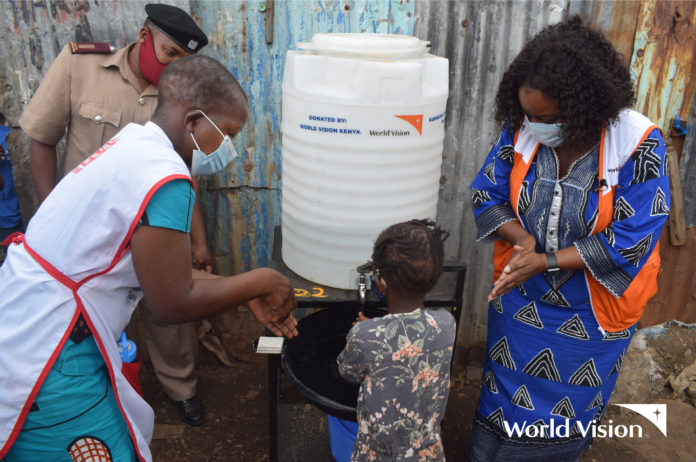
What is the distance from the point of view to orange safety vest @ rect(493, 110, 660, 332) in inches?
78.5

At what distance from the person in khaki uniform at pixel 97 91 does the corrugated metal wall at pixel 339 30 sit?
0.29m

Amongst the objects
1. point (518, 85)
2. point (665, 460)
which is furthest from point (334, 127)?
point (665, 460)

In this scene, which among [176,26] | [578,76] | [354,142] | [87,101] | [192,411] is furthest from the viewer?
[192,411]

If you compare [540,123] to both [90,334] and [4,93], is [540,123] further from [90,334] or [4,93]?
[4,93]

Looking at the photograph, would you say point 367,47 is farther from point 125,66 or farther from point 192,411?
point 192,411

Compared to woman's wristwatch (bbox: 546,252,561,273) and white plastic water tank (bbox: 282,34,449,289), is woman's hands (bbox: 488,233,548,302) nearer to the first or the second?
woman's wristwatch (bbox: 546,252,561,273)

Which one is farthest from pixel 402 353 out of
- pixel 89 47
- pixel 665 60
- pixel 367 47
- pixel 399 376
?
pixel 665 60

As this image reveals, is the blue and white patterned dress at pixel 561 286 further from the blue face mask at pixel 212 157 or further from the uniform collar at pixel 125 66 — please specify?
the uniform collar at pixel 125 66

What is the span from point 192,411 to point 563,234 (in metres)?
2.36

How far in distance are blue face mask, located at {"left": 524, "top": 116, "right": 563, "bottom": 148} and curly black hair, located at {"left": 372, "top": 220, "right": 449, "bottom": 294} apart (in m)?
0.59

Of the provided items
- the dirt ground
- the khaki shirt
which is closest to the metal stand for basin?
the dirt ground

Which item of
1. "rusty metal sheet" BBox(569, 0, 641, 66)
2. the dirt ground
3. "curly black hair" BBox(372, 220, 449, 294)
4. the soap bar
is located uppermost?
"rusty metal sheet" BBox(569, 0, 641, 66)

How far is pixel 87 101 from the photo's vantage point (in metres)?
2.65

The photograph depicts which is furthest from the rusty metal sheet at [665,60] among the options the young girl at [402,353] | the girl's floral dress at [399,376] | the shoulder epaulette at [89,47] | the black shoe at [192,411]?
the black shoe at [192,411]
